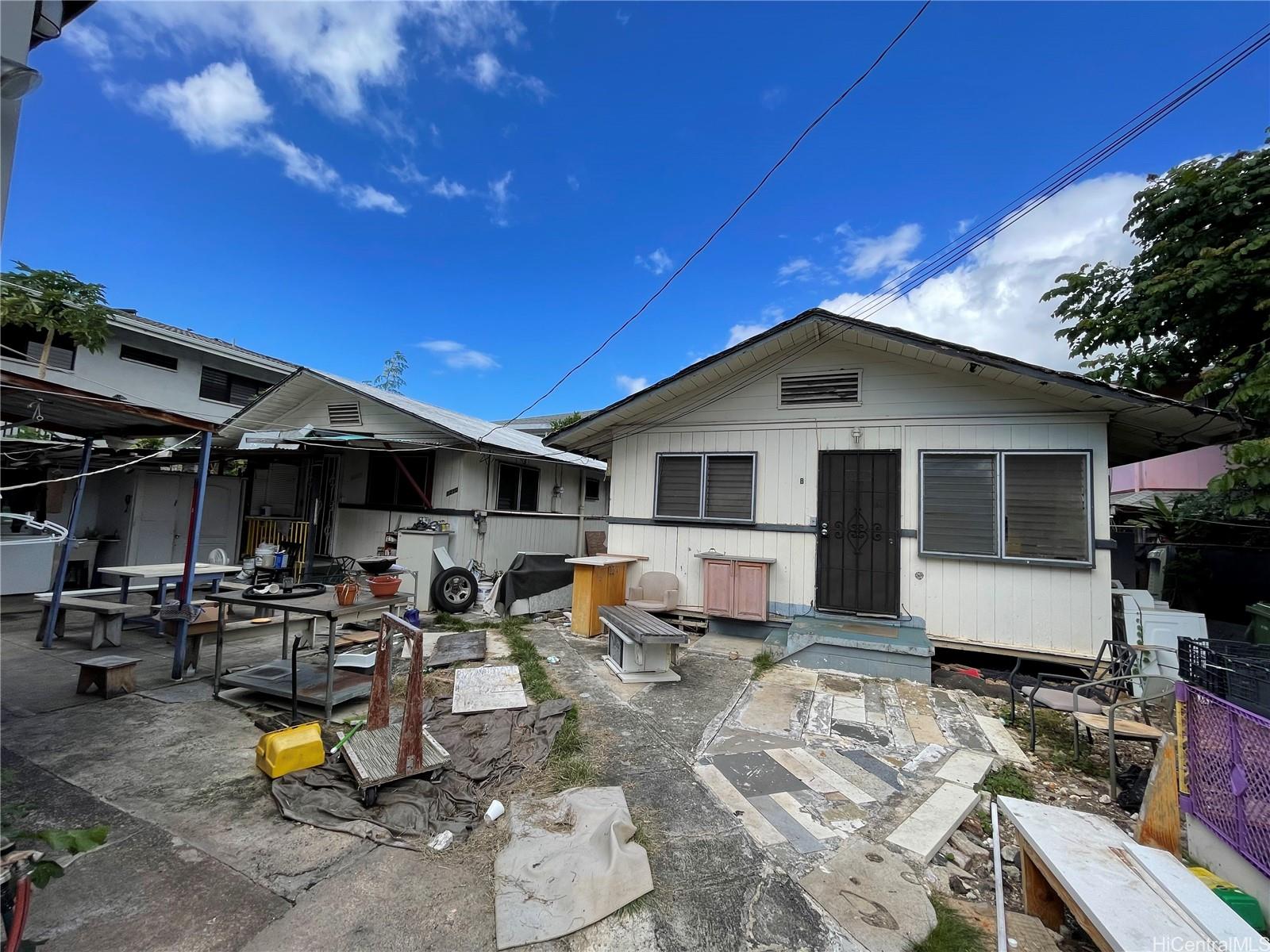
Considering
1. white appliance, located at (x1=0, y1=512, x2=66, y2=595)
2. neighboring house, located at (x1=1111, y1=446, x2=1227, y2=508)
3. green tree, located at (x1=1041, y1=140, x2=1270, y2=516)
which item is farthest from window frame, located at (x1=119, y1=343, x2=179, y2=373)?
neighboring house, located at (x1=1111, y1=446, x2=1227, y2=508)

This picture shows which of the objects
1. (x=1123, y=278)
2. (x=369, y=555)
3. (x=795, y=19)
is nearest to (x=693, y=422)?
(x=795, y=19)

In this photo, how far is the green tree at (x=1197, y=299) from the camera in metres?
5.94

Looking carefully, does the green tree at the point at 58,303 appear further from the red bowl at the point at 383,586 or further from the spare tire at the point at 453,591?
the red bowl at the point at 383,586

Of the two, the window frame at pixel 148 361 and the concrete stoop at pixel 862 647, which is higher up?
the window frame at pixel 148 361

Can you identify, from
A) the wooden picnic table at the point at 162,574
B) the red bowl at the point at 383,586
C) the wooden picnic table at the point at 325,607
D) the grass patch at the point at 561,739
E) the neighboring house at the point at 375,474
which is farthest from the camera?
the neighboring house at the point at 375,474

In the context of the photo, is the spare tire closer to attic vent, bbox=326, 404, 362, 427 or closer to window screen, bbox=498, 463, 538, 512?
window screen, bbox=498, 463, 538, 512

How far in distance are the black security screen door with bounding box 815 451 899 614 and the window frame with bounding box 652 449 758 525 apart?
86cm

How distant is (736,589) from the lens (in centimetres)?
643

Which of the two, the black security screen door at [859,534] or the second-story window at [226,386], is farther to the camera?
the second-story window at [226,386]

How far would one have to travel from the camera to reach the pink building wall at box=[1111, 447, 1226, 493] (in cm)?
1165

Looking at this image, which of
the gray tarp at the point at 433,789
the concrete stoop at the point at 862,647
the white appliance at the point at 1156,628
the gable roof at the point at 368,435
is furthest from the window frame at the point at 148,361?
the white appliance at the point at 1156,628

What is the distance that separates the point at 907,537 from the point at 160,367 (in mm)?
16199

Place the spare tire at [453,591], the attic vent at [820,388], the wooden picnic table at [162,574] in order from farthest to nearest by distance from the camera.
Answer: the spare tire at [453,591]
the attic vent at [820,388]
the wooden picnic table at [162,574]

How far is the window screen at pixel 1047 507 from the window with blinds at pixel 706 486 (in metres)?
2.92
